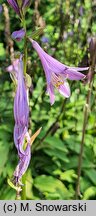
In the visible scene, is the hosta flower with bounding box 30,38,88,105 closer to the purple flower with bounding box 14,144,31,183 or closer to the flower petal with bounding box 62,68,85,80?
the flower petal with bounding box 62,68,85,80

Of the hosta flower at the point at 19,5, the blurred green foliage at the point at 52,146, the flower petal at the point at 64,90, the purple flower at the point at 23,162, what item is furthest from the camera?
the blurred green foliage at the point at 52,146

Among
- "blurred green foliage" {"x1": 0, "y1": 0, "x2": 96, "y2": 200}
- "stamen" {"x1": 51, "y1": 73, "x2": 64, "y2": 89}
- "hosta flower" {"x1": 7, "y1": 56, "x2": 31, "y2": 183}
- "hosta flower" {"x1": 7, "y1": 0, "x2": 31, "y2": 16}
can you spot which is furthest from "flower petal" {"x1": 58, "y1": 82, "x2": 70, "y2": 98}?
"blurred green foliage" {"x1": 0, "y1": 0, "x2": 96, "y2": 200}

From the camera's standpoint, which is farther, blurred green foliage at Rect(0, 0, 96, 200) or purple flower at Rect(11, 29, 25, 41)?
blurred green foliage at Rect(0, 0, 96, 200)

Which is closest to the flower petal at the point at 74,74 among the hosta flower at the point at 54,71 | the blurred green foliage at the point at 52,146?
the hosta flower at the point at 54,71

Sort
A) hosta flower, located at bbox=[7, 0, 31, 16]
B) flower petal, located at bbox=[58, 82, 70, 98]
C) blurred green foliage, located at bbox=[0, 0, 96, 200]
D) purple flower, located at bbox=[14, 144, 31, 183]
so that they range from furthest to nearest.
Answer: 1. blurred green foliage, located at bbox=[0, 0, 96, 200]
2. flower petal, located at bbox=[58, 82, 70, 98]
3. purple flower, located at bbox=[14, 144, 31, 183]
4. hosta flower, located at bbox=[7, 0, 31, 16]

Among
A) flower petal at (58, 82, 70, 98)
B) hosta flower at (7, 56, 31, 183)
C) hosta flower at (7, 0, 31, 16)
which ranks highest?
hosta flower at (7, 0, 31, 16)

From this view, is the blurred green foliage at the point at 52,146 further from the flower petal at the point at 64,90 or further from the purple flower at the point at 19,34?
the purple flower at the point at 19,34

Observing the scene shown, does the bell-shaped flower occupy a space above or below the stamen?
below

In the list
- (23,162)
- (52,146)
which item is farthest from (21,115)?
(52,146)

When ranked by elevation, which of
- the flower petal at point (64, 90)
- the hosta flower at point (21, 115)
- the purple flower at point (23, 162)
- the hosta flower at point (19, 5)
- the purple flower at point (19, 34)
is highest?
the hosta flower at point (19, 5)

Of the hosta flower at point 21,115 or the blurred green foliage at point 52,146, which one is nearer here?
the hosta flower at point 21,115

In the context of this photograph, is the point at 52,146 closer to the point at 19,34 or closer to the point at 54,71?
the point at 54,71

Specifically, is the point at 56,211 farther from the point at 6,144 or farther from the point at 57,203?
the point at 6,144
